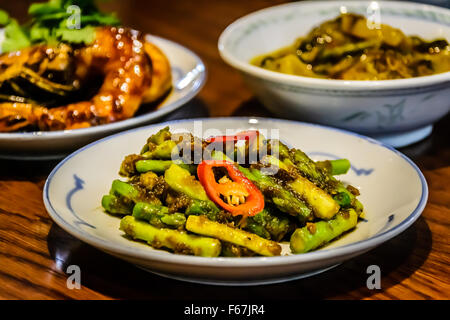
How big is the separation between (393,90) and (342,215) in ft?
2.23

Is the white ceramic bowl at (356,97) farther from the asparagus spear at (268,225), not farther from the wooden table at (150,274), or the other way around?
the asparagus spear at (268,225)

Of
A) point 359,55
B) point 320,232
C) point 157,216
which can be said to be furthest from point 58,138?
point 359,55

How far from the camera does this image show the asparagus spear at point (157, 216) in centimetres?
144

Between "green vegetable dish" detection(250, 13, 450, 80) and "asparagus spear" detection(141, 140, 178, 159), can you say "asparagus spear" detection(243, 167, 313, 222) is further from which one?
"green vegetable dish" detection(250, 13, 450, 80)

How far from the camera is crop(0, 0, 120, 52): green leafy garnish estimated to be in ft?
7.98

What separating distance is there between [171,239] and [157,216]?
0.28 feet

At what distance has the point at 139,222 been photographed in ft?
4.79

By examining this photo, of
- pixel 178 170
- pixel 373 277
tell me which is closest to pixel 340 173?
pixel 373 277

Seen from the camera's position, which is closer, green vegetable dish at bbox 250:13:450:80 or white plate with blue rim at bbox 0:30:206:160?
white plate with blue rim at bbox 0:30:206:160

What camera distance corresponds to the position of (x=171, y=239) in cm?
140

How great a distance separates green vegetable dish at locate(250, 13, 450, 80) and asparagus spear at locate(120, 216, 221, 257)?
1083 millimetres

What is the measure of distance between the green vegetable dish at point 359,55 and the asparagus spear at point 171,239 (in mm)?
1083

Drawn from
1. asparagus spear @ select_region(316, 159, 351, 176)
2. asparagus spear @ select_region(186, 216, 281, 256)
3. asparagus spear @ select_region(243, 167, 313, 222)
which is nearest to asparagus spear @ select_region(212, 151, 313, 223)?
asparagus spear @ select_region(243, 167, 313, 222)

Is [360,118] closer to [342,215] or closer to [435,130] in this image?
[435,130]
